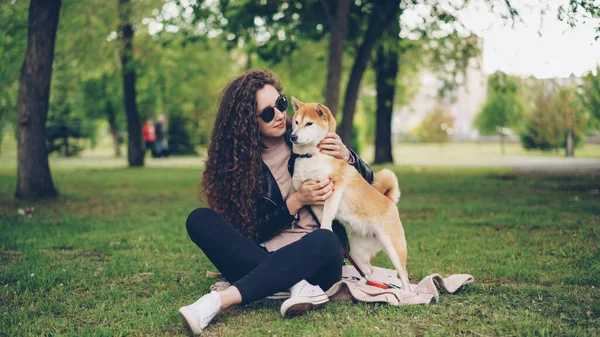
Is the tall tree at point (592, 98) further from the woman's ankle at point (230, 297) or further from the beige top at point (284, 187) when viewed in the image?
the woman's ankle at point (230, 297)

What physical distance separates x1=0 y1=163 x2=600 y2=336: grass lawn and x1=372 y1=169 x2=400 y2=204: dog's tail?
862 millimetres

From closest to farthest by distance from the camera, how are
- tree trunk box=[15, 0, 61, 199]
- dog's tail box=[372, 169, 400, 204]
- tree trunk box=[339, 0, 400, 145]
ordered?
dog's tail box=[372, 169, 400, 204], tree trunk box=[15, 0, 61, 199], tree trunk box=[339, 0, 400, 145]

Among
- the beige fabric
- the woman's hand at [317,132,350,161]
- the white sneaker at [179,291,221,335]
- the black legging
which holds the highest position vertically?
the woman's hand at [317,132,350,161]

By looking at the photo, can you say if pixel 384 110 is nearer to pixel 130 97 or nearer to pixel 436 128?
pixel 130 97

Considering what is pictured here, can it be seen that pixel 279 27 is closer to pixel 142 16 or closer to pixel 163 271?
pixel 142 16

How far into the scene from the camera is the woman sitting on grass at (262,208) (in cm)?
Result: 366

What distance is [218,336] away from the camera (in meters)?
3.38

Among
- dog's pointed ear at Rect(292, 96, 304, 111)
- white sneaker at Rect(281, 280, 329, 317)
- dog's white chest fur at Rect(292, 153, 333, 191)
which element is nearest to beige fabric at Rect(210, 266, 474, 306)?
white sneaker at Rect(281, 280, 329, 317)

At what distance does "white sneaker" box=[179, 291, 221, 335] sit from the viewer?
3316 mm

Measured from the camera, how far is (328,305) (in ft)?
12.9

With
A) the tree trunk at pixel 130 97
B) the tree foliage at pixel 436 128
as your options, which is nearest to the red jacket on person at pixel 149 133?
the tree trunk at pixel 130 97

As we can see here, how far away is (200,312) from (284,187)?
1.35m

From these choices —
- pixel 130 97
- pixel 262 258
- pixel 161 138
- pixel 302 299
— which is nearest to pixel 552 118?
pixel 161 138

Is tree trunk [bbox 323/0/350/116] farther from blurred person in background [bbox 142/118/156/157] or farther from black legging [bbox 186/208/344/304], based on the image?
blurred person in background [bbox 142/118/156/157]
